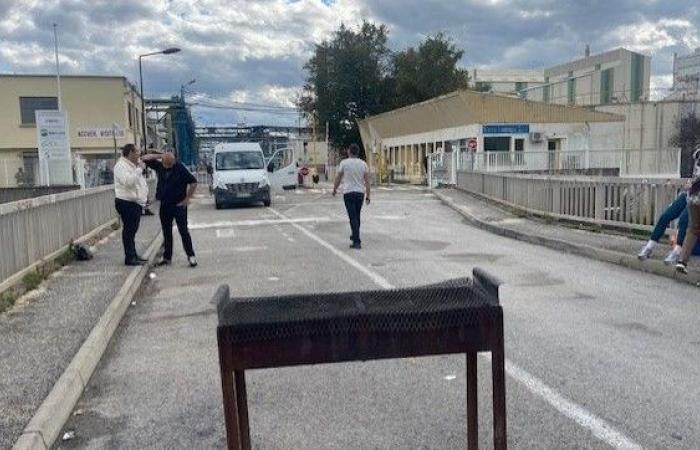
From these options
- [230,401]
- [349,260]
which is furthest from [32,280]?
[230,401]

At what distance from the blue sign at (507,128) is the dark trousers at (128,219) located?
89.1ft

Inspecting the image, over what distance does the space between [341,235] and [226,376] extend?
37.5ft

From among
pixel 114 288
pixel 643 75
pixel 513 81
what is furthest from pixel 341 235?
pixel 513 81

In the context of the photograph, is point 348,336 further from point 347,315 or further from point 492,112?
point 492,112

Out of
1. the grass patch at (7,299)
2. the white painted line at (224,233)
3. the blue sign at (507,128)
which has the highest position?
the blue sign at (507,128)

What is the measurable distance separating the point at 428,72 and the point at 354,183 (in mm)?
50152

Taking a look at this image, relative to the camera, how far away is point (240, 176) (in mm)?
24031

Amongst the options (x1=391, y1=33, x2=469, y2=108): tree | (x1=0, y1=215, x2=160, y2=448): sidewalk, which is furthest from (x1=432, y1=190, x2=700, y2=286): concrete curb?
(x1=391, y1=33, x2=469, y2=108): tree

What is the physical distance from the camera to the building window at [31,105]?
43.0m

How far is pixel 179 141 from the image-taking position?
194 feet

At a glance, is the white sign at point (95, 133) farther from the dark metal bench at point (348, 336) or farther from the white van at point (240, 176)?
the dark metal bench at point (348, 336)

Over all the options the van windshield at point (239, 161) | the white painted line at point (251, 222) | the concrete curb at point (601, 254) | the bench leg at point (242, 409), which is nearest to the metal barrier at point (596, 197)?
the concrete curb at point (601, 254)

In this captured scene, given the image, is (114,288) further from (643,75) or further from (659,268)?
(643,75)

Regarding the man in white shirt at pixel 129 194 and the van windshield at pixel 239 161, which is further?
the van windshield at pixel 239 161
